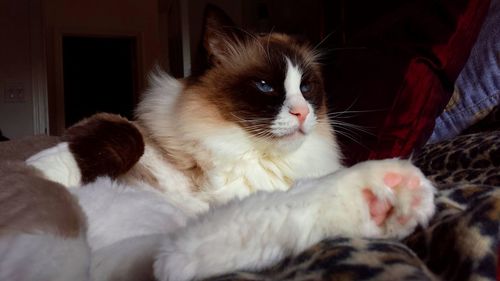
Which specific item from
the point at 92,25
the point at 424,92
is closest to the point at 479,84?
the point at 424,92

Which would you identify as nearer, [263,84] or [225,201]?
[225,201]

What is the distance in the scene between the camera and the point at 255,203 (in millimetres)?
601

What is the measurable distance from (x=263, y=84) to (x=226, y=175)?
0.27 m

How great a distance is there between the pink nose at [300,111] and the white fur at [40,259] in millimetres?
619

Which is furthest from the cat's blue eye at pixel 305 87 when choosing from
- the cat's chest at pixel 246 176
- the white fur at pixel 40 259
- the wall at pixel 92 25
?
the wall at pixel 92 25

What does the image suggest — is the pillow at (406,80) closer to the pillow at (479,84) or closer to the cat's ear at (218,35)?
the pillow at (479,84)

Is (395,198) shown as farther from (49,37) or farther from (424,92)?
(49,37)

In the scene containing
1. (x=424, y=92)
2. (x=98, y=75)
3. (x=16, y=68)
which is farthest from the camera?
(x=98, y=75)

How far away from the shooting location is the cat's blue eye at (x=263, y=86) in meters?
1.14

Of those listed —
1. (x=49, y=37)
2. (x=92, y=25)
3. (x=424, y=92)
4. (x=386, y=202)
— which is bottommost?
(x=386, y=202)

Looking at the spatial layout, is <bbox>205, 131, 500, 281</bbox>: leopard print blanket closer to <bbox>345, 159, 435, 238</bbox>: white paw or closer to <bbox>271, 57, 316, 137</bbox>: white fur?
<bbox>345, 159, 435, 238</bbox>: white paw

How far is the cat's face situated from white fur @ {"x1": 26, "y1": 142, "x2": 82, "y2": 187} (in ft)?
1.35

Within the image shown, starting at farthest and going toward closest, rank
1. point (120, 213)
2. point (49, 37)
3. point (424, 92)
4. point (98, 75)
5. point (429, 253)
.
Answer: point (98, 75)
point (49, 37)
point (424, 92)
point (120, 213)
point (429, 253)

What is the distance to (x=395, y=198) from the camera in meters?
0.56
